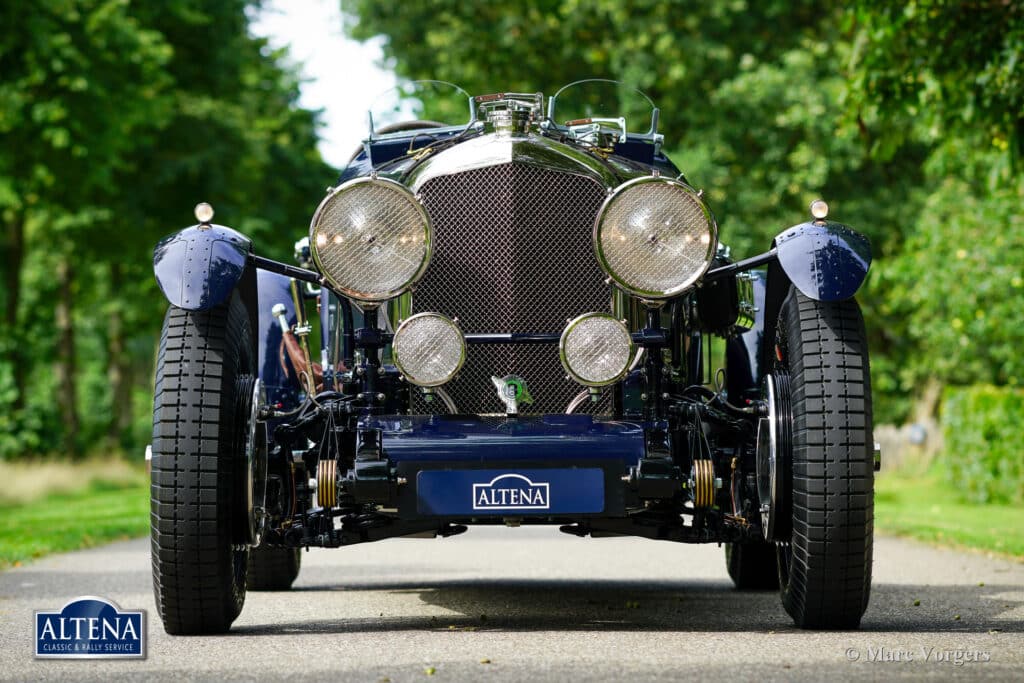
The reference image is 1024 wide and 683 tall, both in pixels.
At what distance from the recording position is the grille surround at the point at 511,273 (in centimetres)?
636

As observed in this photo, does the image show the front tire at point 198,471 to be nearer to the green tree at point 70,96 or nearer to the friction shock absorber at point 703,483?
the friction shock absorber at point 703,483

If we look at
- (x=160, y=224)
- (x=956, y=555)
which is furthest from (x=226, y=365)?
(x=160, y=224)

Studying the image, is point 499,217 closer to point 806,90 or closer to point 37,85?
point 37,85

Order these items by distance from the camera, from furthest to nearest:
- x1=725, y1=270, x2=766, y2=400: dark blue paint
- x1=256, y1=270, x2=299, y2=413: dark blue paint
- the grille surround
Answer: x1=256, y1=270, x2=299, y2=413: dark blue paint < x1=725, y1=270, x2=766, y2=400: dark blue paint < the grille surround

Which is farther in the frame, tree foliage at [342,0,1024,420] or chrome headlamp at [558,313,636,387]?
tree foliage at [342,0,1024,420]

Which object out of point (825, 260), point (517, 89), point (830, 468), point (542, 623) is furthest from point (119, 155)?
point (830, 468)

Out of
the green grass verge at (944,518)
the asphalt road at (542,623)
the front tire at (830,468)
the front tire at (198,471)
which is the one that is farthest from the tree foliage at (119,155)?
the front tire at (830,468)

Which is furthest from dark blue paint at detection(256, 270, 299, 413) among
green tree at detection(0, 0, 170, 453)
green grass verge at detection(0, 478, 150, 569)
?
green tree at detection(0, 0, 170, 453)

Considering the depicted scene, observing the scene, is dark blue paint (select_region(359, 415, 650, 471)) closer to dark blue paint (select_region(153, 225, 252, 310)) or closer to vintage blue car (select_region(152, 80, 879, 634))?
vintage blue car (select_region(152, 80, 879, 634))

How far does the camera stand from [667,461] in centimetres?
575

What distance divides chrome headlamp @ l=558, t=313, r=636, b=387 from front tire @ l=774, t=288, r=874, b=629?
63 centimetres

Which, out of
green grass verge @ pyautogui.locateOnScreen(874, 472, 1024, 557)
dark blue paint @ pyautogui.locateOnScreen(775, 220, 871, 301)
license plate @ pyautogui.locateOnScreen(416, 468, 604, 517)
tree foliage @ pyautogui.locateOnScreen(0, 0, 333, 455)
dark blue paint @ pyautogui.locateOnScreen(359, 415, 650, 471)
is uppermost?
tree foliage @ pyautogui.locateOnScreen(0, 0, 333, 455)

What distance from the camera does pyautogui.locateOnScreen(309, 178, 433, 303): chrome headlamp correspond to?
5895mm

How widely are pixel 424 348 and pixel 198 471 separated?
3.03 ft
